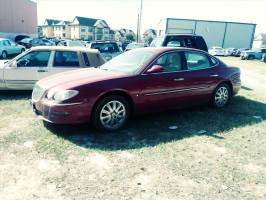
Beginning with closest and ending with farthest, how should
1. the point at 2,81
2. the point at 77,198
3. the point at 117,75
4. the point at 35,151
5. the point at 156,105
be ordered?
the point at 77,198 → the point at 35,151 → the point at 117,75 → the point at 156,105 → the point at 2,81

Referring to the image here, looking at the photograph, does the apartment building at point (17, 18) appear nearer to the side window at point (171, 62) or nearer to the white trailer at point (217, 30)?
the white trailer at point (217, 30)

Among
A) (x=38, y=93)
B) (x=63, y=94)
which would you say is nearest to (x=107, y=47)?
(x=38, y=93)

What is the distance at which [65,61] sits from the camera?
8109 millimetres

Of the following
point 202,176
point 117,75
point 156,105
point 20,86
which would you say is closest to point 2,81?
point 20,86

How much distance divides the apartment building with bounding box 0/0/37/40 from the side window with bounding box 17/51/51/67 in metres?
29.5

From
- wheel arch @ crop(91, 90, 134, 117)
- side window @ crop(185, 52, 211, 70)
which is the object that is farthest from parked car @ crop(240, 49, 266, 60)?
wheel arch @ crop(91, 90, 134, 117)

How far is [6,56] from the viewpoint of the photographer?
837 inches

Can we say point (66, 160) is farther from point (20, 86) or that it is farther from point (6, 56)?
point (6, 56)

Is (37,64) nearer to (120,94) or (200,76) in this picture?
(120,94)

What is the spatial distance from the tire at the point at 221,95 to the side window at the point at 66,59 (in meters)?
3.86

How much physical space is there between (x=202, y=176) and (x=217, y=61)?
3.97m

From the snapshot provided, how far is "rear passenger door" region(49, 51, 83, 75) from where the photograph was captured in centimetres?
801

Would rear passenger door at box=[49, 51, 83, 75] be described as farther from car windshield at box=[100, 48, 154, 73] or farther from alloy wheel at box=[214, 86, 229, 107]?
alloy wheel at box=[214, 86, 229, 107]

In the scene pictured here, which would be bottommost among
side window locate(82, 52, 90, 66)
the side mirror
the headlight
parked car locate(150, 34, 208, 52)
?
the headlight
